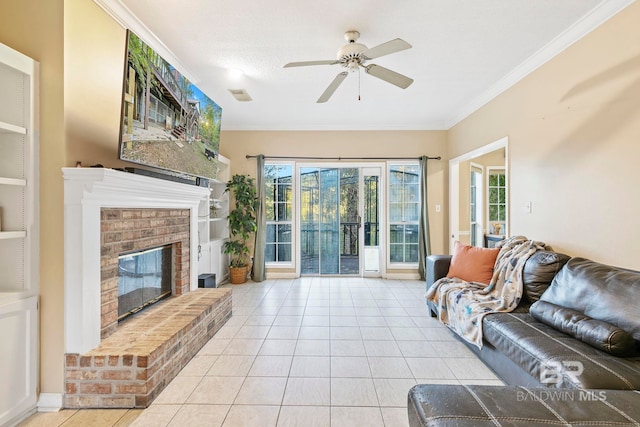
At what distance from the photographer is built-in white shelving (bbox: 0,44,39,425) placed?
1.73m

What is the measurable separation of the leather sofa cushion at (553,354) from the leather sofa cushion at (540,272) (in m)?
0.27

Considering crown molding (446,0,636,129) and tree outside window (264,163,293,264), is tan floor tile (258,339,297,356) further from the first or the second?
crown molding (446,0,636,129)

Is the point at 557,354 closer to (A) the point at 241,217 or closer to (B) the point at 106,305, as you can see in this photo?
(B) the point at 106,305

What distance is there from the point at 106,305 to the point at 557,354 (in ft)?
9.26

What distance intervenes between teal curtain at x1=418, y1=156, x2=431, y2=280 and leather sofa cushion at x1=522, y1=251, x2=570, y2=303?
257 cm

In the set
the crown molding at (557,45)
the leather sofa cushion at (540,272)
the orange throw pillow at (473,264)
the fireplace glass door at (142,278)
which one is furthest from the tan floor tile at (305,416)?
the crown molding at (557,45)

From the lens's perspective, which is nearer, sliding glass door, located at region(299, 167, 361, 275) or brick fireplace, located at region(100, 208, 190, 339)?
brick fireplace, located at region(100, 208, 190, 339)

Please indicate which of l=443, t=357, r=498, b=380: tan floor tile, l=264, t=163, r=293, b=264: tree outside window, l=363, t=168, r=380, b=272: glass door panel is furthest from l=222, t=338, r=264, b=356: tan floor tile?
l=363, t=168, r=380, b=272: glass door panel

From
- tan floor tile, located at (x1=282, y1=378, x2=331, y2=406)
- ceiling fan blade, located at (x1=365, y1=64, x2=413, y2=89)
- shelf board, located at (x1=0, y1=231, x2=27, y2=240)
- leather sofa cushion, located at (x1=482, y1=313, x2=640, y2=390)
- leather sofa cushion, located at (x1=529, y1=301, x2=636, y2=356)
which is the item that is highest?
ceiling fan blade, located at (x1=365, y1=64, x2=413, y2=89)

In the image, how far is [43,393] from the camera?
1818mm

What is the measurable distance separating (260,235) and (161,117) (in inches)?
115

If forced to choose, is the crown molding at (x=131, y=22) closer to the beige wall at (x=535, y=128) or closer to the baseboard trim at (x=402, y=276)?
the beige wall at (x=535, y=128)

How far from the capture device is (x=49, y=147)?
1812mm

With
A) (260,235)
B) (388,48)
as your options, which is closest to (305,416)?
(388,48)
